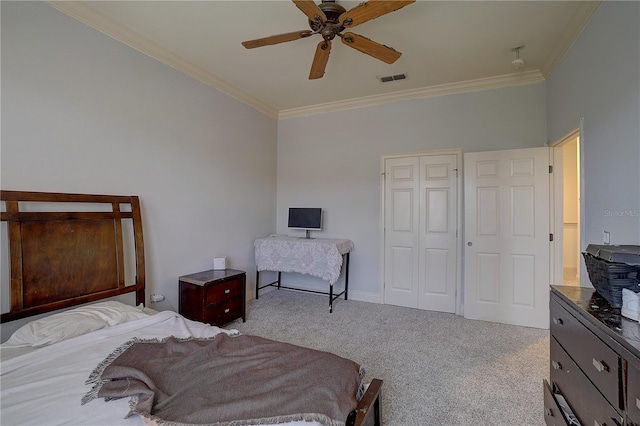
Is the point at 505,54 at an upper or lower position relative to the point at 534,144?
upper

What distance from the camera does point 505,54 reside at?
298cm

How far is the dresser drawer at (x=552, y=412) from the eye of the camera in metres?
1.44

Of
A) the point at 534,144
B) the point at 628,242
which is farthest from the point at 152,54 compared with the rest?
the point at 534,144

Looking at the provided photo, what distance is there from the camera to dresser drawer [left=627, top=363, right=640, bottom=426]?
926mm

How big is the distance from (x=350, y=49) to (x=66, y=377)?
124 inches

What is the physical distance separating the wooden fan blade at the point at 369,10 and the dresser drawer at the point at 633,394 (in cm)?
193

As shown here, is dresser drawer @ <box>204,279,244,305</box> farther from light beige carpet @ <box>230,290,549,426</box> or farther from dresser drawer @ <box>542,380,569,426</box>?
dresser drawer @ <box>542,380,569,426</box>

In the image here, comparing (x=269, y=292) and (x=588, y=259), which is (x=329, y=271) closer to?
(x=269, y=292)

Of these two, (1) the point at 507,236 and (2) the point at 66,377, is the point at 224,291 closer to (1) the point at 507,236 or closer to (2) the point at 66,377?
(2) the point at 66,377

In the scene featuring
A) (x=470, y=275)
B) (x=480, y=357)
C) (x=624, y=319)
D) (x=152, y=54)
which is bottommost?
(x=480, y=357)

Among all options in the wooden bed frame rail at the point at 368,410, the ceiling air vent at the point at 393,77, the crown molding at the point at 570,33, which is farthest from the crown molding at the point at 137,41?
the crown molding at the point at 570,33

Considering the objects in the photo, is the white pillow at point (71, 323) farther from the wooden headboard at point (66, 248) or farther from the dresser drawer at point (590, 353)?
the dresser drawer at point (590, 353)

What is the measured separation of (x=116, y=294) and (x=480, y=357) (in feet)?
10.3

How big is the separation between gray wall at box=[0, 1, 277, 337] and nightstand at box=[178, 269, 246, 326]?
7.7 inches
